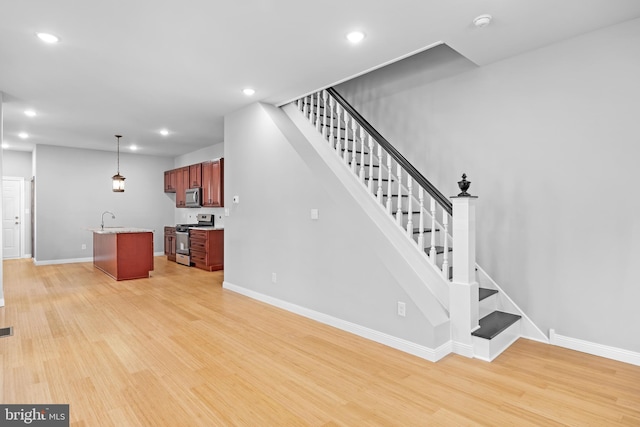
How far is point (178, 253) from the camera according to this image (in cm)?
806

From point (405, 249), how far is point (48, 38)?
362 centimetres

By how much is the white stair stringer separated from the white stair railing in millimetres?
53

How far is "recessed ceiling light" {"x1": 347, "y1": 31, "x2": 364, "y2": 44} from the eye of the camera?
2918 millimetres

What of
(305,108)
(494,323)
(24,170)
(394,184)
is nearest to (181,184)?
(24,170)

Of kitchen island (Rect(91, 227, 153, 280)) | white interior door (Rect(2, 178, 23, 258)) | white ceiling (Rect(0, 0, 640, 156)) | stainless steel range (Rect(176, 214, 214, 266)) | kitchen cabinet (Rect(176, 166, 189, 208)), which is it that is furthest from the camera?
white interior door (Rect(2, 178, 23, 258))

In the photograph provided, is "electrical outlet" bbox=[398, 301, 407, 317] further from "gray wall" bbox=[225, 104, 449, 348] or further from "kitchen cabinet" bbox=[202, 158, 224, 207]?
"kitchen cabinet" bbox=[202, 158, 224, 207]

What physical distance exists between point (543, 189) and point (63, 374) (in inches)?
166

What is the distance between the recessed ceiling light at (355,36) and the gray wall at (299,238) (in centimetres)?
145

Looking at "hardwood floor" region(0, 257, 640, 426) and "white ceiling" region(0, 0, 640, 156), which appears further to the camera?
"white ceiling" region(0, 0, 640, 156)

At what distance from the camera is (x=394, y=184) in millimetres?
4277

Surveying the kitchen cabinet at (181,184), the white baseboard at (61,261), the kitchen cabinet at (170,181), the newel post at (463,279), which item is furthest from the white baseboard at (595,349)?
the white baseboard at (61,261)

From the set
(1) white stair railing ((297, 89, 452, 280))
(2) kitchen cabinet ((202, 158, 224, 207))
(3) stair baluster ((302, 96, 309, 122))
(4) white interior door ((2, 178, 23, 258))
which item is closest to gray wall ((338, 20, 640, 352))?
(1) white stair railing ((297, 89, 452, 280))

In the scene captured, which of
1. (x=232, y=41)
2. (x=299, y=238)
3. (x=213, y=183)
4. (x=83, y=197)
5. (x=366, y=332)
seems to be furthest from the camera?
(x=83, y=197)

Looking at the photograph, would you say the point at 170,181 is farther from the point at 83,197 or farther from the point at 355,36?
the point at 355,36
